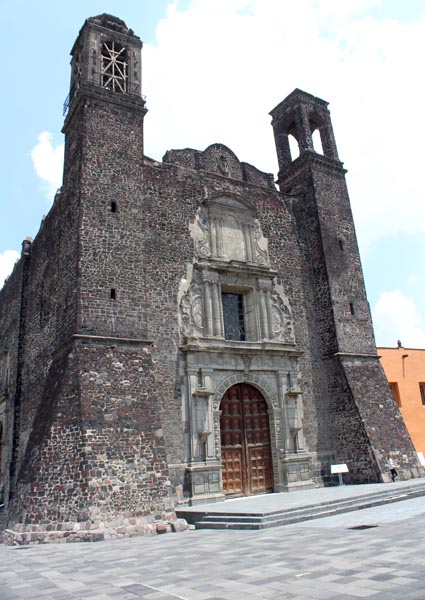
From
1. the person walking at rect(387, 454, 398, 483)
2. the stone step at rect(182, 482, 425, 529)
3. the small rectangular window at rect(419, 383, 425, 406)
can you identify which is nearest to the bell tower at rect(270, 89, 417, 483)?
the person walking at rect(387, 454, 398, 483)

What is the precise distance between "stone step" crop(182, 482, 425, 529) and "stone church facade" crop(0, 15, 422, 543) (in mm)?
763

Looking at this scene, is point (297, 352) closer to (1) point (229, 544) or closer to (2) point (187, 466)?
(2) point (187, 466)

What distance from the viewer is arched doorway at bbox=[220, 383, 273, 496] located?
13.7m

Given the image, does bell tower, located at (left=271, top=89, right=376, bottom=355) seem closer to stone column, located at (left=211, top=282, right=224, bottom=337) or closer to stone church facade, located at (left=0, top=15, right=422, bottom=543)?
stone church facade, located at (left=0, top=15, right=422, bottom=543)

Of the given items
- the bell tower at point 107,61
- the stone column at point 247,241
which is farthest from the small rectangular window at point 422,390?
the bell tower at point 107,61

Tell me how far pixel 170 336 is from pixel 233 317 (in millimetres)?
2733

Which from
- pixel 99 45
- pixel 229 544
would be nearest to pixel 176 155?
pixel 99 45

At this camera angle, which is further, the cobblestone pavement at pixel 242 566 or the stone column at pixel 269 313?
the stone column at pixel 269 313

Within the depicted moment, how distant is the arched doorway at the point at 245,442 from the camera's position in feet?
45.1

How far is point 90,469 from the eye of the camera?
10.2 meters

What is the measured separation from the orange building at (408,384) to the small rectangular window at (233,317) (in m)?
7.50

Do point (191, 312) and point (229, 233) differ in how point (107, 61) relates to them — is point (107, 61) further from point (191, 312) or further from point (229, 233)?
point (191, 312)

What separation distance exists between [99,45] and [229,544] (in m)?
14.2

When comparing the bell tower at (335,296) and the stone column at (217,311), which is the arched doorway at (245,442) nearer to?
the stone column at (217,311)
